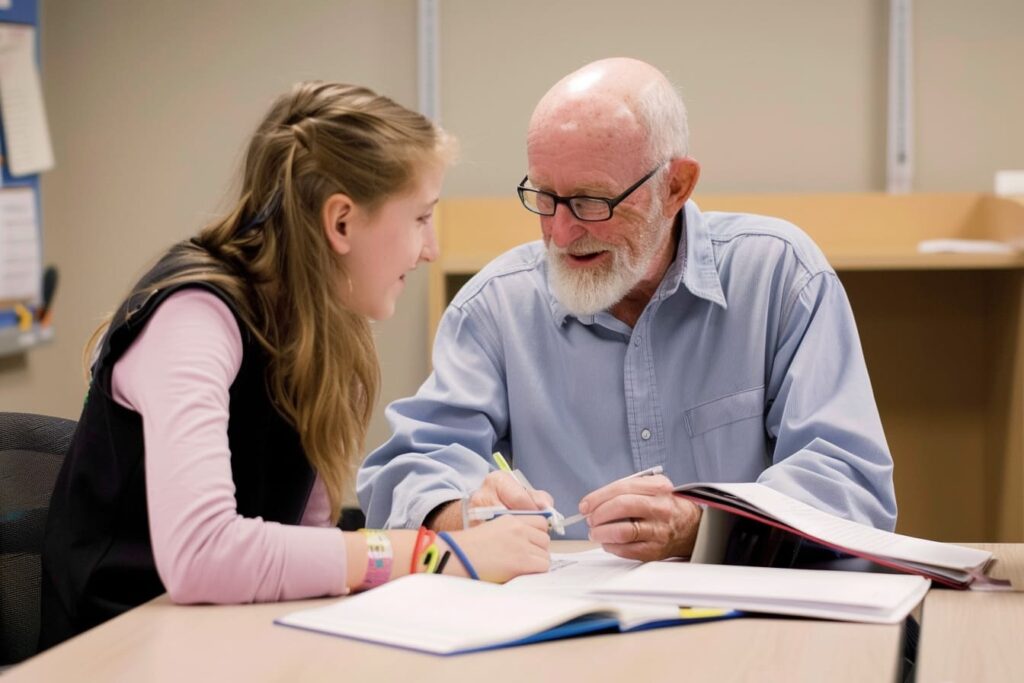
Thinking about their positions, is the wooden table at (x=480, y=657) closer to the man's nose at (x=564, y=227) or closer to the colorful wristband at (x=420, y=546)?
the colorful wristband at (x=420, y=546)

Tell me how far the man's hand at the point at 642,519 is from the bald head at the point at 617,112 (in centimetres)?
61

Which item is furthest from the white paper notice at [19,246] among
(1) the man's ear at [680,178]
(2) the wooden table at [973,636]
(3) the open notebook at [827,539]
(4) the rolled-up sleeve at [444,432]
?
(2) the wooden table at [973,636]

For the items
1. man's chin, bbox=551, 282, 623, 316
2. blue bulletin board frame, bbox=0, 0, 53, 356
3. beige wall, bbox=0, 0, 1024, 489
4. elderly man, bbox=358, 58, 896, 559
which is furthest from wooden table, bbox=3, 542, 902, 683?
beige wall, bbox=0, 0, 1024, 489

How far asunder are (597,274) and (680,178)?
0.69 ft

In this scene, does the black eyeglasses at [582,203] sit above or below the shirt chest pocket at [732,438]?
above

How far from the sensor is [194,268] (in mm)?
1306

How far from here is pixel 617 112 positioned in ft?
5.86

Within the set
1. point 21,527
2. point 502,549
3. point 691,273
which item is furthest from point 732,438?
point 21,527

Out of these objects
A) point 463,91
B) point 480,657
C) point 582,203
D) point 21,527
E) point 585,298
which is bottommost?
point 21,527

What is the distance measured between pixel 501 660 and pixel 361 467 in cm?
79

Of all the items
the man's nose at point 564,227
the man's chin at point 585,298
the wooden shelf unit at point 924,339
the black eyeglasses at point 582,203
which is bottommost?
the wooden shelf unit at point 924,339

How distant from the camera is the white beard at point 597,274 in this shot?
177 cm

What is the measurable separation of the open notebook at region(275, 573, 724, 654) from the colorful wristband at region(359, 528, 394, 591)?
58mm

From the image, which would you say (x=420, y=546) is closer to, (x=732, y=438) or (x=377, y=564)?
(x=377, y=564)
